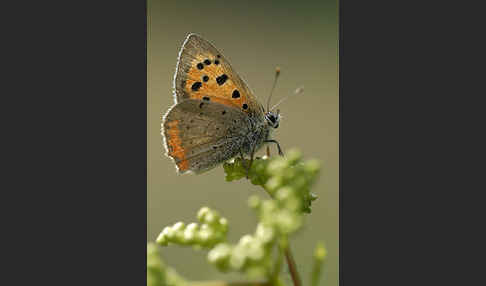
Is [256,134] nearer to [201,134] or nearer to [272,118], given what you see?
[272,118]

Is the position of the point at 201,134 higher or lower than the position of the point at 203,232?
higher

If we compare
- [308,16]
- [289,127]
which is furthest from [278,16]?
[289,127]

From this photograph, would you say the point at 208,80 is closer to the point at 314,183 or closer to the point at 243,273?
the point at 314,183

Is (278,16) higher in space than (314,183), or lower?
higher

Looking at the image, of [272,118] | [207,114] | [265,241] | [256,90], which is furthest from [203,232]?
[256,90]

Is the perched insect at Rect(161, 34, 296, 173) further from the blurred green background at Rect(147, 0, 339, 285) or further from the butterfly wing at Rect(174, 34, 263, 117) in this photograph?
the blurred green background at Rect(147, 0, 339, 285)

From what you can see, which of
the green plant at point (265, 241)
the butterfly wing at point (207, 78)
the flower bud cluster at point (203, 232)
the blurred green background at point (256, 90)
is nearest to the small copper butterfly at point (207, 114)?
the butterfly wing at point (207, 78)
